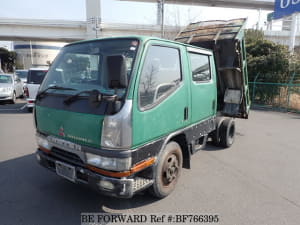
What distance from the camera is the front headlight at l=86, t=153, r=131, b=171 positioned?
220 cm

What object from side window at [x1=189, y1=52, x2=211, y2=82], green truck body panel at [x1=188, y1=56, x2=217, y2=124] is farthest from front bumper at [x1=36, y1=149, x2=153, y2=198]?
side window at [x1=189, y1=52, x2=211, y2=82]

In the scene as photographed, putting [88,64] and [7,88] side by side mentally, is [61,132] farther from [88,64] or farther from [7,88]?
[7,88]

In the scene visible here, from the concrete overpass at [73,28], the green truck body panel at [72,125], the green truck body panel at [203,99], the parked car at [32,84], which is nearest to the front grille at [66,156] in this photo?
the green truck body panel at [72,125]

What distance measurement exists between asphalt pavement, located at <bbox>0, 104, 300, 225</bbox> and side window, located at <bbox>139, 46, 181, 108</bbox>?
4.98 ft

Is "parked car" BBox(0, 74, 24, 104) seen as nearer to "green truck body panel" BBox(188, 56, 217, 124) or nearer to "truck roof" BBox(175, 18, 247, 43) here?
"truck roof" BBox(175, 18, 247, 43)

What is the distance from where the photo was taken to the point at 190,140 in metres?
3.38

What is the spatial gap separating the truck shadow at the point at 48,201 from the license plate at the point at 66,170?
1.64ft

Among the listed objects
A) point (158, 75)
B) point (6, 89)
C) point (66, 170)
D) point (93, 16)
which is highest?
point (93, 16)

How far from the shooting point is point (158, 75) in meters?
2.68

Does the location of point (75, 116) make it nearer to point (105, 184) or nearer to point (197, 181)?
point (105, 184)

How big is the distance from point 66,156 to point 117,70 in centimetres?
138

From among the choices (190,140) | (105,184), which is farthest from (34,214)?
(190,140)

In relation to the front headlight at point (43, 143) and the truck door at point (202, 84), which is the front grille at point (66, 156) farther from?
the truck door at point (202, 84)

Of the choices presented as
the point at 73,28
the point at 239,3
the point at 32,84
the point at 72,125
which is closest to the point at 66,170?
the point at 72,125
